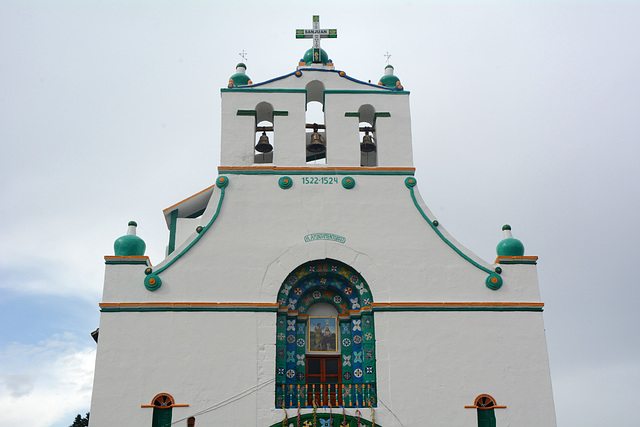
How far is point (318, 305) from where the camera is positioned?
16.3 m

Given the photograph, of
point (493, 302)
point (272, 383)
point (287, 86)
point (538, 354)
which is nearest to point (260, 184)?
point (287, 86)

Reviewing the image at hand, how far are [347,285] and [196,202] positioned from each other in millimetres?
4612

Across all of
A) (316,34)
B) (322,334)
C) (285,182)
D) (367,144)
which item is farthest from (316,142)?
(322,334)

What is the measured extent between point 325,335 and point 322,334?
0.22 ft

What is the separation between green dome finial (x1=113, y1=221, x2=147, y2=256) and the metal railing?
4.01 meters

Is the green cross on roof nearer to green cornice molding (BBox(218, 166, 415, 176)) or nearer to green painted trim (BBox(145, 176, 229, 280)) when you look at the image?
green cornice molding (BBox(218, 166, 415, 176))

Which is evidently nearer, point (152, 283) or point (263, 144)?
point (152, 283)

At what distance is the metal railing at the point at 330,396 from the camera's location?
586 inches

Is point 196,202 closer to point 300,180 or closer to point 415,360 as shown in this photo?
point 300,180

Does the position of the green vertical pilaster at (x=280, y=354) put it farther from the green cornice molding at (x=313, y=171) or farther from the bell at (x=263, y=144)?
the bell at (x=263, y=144)

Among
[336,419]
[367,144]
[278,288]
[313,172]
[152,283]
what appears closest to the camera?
[336,419]

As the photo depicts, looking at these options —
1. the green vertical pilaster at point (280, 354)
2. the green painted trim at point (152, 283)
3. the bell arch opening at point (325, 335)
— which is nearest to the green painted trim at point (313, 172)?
the bell arch opening at point (325, 335)

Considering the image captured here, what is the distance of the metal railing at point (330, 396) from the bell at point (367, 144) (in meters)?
5.89

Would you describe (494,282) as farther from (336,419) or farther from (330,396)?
(336,419)
